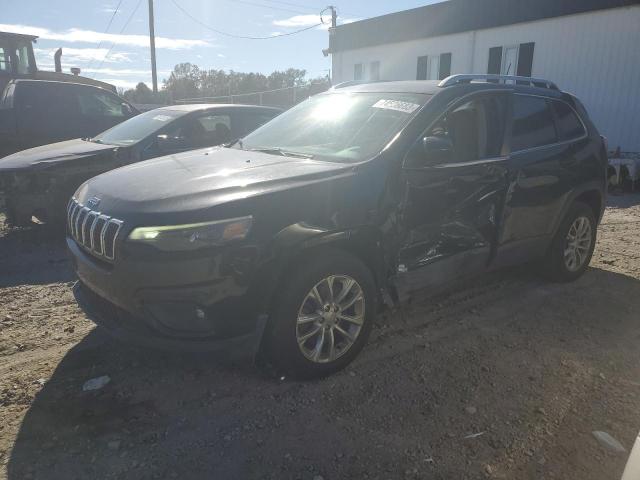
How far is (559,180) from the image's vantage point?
4297mm

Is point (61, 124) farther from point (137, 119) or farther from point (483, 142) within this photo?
point (483, 142)

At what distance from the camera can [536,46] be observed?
14844 millimetres

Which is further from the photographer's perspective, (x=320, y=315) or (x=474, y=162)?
(x=474, y=162)

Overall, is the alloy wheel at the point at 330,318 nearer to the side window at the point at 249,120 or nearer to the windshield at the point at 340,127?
the windshield at the point at 340,127

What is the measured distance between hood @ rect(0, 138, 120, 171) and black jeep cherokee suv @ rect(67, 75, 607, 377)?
2.64m

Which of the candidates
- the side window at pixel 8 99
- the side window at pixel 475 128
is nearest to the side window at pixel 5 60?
the side window at pixel 8 99

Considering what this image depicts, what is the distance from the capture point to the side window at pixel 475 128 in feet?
11.8

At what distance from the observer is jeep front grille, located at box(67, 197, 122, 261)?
8.82ft

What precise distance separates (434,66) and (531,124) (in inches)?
600

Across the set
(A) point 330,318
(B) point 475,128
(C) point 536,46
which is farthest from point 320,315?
(C) point 536,46

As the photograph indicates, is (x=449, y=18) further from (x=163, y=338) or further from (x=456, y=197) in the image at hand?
(x=163, y=338)

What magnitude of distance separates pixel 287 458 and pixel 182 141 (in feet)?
14.6

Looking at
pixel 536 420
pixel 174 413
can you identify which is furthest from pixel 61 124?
pixel 536 420

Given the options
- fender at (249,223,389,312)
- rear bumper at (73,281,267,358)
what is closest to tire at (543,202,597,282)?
→ fender at (249,223,389,312)
